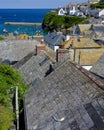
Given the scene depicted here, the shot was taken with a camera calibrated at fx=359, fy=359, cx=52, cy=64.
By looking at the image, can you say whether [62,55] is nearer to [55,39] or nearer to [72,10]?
[55,39]

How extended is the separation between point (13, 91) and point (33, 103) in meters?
5.26

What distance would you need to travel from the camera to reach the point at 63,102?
54.9 feet

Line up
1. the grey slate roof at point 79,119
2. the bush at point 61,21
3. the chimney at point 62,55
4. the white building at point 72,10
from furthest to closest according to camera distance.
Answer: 1. the white building at point 72,10
2. the bush at point 61,21
3. the chimney at point 62,55
4. the grey slate roof at point 79,119

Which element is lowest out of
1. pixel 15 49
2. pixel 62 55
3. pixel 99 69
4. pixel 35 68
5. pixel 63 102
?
pixel 99 69

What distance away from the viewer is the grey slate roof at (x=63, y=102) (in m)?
13.8

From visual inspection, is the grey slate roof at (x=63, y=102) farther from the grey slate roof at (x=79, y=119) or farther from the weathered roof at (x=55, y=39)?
the weathered roof at (x=55, y=39)

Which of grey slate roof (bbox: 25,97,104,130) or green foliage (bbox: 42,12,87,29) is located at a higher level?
grey slate roof (bbox: 25,97,104,130)

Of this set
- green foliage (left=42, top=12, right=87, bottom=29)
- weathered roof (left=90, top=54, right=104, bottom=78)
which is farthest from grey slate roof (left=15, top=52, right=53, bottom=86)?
green foliage (left=42, top=12, right=87, bottom=29)

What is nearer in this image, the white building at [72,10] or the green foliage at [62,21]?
the green foliage at [62,21]

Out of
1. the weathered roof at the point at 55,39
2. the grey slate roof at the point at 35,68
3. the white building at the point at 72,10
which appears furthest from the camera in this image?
the white building at the point at 72,10

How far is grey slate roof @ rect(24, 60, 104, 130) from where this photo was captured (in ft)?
45.4

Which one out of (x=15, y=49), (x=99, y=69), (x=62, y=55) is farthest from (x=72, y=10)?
(x=62, y=55)

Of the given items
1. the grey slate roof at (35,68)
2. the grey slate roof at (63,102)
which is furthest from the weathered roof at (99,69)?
the grey slate roof at (63,102)

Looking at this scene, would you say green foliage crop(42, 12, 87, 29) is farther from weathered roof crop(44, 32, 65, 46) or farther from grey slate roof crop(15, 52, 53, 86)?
grey slate roof crop(15, 52, 53, 86)
